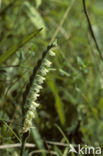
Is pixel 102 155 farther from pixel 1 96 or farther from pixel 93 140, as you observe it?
pixel 1 96

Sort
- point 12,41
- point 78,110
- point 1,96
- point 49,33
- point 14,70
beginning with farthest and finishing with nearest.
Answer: point 49,33, point 12,41, point 78,110, point 14,70, point 1,96

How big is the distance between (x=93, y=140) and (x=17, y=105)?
356mm

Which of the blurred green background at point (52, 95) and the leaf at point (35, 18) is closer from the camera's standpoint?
the blurred green background at point (52, 95)

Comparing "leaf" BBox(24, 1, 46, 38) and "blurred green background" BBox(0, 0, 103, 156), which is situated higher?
"leaf" BBox(24, 1, 46, 38)

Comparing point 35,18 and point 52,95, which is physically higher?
point 35,18

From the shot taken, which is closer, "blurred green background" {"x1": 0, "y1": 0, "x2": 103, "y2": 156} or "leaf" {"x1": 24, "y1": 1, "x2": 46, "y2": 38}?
"blurred green background" {"x1": 0, "y1": 0, "x2": 103, "y2": 156}

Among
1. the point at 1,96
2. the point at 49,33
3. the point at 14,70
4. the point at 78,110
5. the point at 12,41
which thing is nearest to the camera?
the point at 1,96

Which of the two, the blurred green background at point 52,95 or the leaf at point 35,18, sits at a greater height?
the leaf at point 35,18

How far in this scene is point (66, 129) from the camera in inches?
43.2

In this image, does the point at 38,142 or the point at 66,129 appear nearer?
the point at 38,142

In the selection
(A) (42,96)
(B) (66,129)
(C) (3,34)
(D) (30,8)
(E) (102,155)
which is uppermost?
(D) (30,8)

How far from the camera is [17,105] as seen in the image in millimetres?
971

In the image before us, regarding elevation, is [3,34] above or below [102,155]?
above

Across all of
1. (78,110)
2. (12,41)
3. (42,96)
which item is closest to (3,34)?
(12,41)
